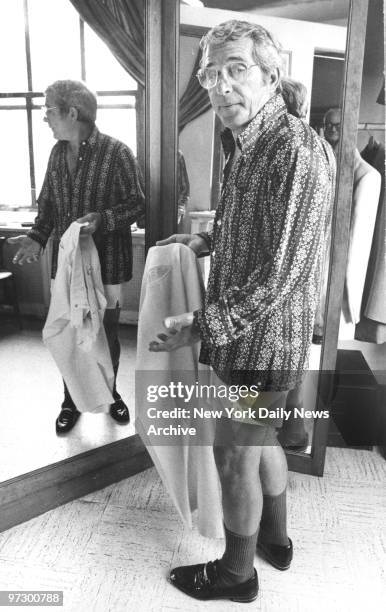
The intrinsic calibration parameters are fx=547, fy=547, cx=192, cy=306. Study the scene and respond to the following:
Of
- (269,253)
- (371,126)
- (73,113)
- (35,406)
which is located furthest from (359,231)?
(35,406)

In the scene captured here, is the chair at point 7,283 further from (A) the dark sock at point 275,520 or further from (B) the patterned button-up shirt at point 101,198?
(A) the dark sock at point 275,520

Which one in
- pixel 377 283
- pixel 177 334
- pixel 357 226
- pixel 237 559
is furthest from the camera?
pixel 377 283

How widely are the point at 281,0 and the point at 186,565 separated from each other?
1.62 m

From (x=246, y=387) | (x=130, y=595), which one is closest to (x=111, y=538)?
(x=130, y=595)

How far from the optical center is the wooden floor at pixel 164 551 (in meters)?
1.45

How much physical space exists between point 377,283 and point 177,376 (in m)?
0.76

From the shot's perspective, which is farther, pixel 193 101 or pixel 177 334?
pixel 193 101

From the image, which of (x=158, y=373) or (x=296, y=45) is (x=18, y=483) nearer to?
(x=158, y=373)

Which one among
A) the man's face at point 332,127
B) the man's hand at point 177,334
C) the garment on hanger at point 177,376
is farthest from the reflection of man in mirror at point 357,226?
the man's hand at point 177,334

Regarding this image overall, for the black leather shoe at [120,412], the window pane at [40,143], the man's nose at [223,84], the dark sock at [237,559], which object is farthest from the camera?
the black leather shoe at [120,412]

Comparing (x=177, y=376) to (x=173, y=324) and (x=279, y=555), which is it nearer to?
(x=173, y=324)

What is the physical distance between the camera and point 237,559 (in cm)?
142

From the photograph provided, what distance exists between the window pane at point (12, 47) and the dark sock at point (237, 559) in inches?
51.2

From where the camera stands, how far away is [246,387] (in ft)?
4.13
